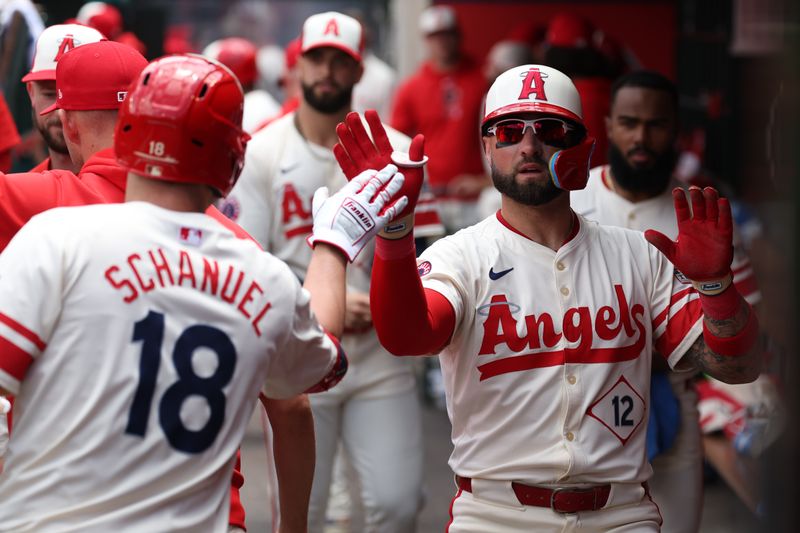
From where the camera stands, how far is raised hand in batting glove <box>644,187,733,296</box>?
380 cm

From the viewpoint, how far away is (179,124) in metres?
3.02

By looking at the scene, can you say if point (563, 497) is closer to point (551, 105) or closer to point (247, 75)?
point (551, 105)

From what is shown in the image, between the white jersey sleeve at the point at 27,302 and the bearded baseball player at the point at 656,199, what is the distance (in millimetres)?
2596

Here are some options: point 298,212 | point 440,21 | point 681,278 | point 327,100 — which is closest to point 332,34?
point 327,100

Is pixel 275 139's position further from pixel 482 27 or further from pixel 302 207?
pixel 482 27

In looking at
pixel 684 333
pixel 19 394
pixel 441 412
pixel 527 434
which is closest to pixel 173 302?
pixel 19 394

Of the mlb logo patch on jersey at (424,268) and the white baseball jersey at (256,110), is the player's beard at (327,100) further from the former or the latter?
the white baseball jersey at (256,110)

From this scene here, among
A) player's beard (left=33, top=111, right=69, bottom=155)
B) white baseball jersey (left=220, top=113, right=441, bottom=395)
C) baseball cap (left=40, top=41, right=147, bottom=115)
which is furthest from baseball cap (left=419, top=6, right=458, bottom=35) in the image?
baseball cap (left=40, top=41, right=147, bottom=115)

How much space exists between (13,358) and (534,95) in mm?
1960

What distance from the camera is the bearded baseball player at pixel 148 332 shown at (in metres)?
2.88

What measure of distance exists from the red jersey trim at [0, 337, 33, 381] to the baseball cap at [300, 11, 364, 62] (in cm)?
358

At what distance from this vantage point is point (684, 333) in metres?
4.04

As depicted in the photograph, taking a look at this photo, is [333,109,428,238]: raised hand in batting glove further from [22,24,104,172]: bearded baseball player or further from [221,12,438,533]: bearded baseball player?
[221,12,438,533]: bearded baseball player

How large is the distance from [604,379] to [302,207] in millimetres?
2286
